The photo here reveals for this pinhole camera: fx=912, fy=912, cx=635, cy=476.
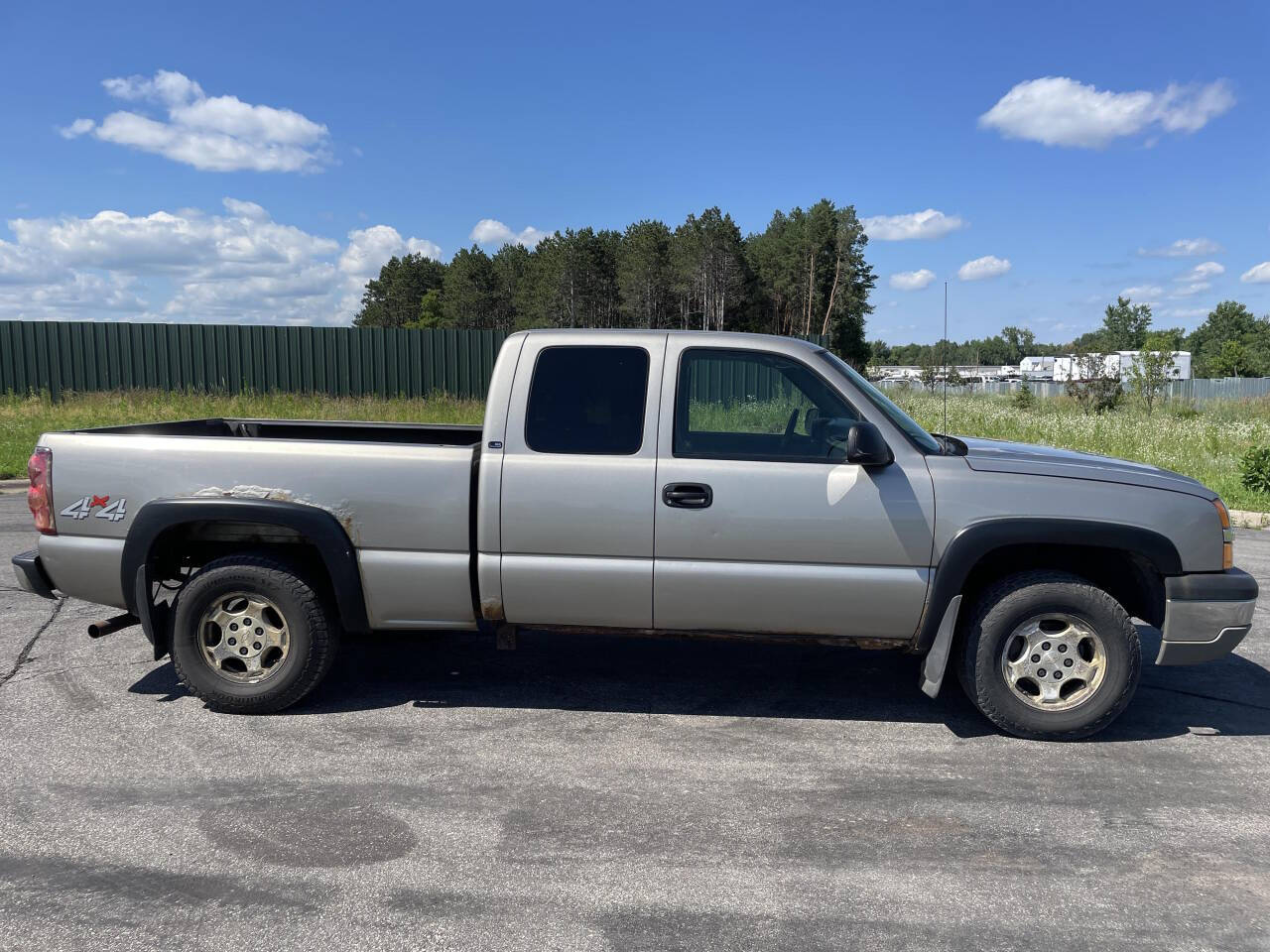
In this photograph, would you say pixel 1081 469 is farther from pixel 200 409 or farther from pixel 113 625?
pixel 200 409

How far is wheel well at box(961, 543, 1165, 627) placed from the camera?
4.46 metres

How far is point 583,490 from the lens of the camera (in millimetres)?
4355

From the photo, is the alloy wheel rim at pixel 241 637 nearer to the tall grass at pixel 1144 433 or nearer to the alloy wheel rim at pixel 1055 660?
the alloy wheel rim at pixel 1055 660

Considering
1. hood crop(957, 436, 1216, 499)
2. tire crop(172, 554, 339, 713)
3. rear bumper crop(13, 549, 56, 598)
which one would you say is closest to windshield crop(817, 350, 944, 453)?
hood crop(957, 436, 1216, 499)

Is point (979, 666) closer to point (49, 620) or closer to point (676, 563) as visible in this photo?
point (676, 563)

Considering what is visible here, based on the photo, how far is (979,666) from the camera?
14.3ft

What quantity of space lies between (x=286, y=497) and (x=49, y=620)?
122 inches

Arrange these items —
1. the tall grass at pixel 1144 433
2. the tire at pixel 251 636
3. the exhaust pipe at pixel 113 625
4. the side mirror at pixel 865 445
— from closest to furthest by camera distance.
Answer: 1. the side mirror at pixel 865 445
2. the tire at pixel 251 636
3. the exhaust pipe at pixel 113 625
4. the tall grass at pixel 1144 433

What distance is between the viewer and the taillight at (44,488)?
4.61 metres

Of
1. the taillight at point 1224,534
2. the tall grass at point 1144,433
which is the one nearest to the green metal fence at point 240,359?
the tall grass at point 1144,433

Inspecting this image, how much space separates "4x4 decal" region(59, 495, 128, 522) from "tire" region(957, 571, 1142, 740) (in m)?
4.23

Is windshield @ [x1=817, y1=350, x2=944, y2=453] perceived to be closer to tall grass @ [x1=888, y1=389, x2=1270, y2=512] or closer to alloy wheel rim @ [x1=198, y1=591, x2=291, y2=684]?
alloy wheel rim @ [x1=198, y1=591, x2=291, y2=684]

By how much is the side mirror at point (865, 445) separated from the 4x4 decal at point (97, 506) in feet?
11.7

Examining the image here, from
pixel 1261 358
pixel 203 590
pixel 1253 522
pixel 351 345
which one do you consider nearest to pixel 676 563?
pixel 203 590
